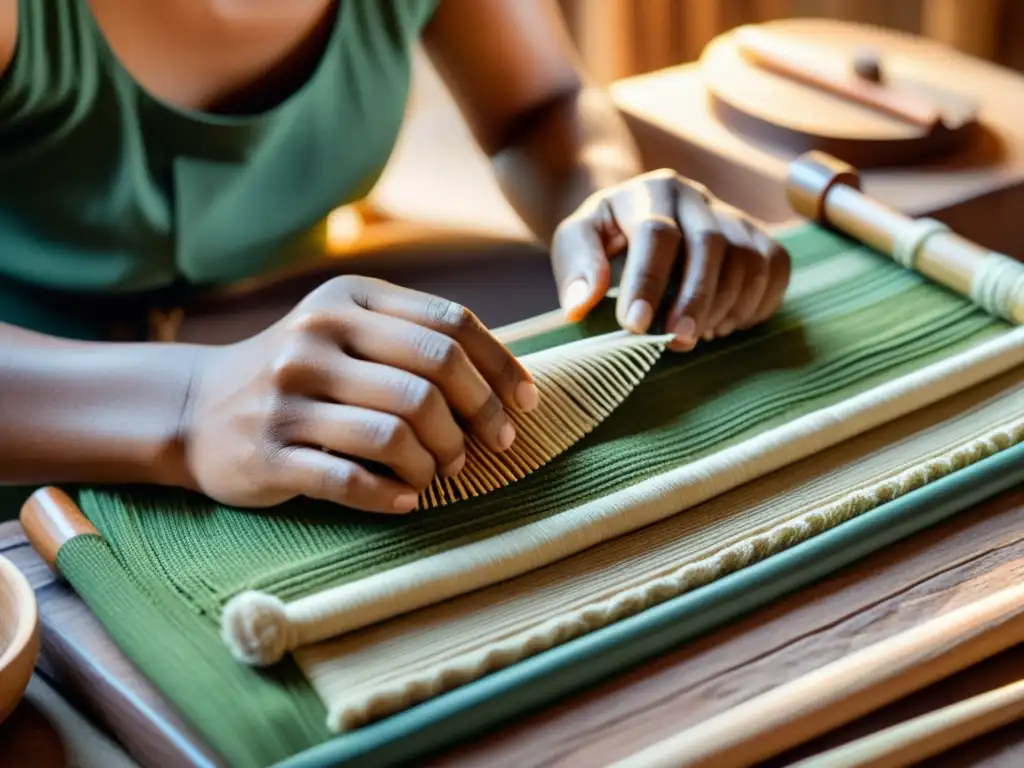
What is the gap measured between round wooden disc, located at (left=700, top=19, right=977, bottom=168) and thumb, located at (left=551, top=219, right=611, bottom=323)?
376 mm

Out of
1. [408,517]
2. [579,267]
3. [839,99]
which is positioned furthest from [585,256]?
[839,99]

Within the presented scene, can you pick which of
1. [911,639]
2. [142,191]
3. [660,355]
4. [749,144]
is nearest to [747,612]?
[911,639]

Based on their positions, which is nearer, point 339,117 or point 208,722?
point 208,722

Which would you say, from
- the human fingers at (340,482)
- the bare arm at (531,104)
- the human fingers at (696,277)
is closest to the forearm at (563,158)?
the bare arm at (531,104)

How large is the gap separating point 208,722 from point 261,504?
0.14 m

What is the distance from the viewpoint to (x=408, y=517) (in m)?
0.59

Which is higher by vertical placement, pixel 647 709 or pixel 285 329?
pixel 285 329

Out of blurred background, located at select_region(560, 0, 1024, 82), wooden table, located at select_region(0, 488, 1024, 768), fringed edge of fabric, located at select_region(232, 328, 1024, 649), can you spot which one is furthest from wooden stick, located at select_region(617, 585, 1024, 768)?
blurred background, located at select_region(560, 0, 1024, 82)

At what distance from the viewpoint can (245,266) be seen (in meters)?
0.94

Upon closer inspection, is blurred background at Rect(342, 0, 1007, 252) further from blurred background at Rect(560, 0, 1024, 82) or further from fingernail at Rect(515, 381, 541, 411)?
fingernail at Rect(515, 381, 541, 411)

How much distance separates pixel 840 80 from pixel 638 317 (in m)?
0.54

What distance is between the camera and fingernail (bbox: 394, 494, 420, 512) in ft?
1.87

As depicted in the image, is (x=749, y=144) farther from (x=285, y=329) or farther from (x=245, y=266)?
(x=285, y=329)

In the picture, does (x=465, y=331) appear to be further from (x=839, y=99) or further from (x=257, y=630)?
(x=839, y=99)
